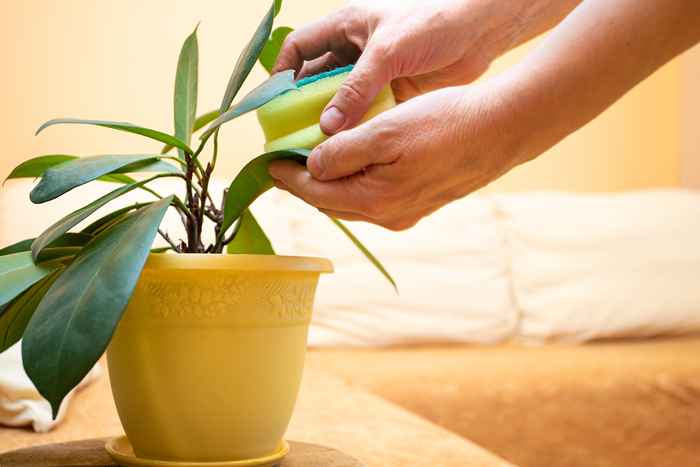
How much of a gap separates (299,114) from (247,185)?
109mm

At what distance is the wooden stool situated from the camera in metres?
0.73

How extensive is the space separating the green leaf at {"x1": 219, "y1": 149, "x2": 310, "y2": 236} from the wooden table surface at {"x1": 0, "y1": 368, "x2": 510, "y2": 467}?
28cm

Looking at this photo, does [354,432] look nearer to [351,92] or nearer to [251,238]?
[251,238]

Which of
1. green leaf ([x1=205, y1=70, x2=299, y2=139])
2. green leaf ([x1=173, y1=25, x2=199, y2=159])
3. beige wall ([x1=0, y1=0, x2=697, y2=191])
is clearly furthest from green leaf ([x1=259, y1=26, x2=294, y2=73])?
beige wall ([x1=0, y1=0, x2=697, y2=191])

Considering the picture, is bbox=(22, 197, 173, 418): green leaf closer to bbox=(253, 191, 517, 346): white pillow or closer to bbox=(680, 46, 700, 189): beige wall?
bbox=(253, 191, 517, 346): white pillow

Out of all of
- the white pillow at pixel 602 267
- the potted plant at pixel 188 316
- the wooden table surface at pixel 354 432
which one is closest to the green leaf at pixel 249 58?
the potted plant at pixel 188 316

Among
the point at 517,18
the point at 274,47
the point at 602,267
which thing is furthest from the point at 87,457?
the point at 602,267

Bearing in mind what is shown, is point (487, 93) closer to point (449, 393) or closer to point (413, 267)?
point (449, 393)

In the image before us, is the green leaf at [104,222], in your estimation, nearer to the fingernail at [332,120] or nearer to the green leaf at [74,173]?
the green leaf at [74,173]

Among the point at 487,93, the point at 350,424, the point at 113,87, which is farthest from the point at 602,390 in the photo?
the point at 113,87

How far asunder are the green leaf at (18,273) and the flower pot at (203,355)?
0.08 m

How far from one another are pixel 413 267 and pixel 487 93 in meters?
1.72

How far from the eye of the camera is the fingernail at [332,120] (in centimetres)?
83

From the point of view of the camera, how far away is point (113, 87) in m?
2.79
